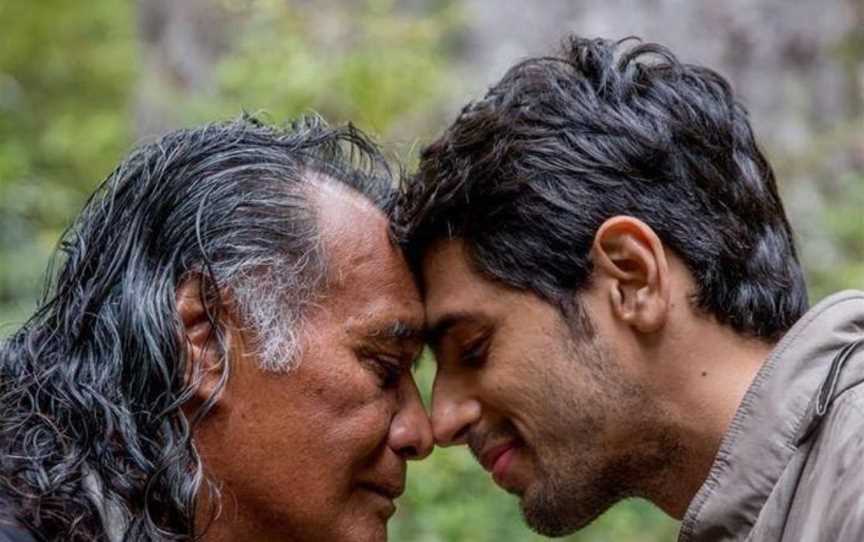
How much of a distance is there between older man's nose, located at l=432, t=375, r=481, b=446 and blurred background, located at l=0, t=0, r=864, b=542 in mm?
1841

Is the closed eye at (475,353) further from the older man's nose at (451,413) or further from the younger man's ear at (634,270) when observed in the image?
the younger man's ear at (634,270)

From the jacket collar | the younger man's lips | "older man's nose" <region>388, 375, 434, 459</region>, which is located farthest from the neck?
"older man's nose" <region>388, 375, 434, 459</region>

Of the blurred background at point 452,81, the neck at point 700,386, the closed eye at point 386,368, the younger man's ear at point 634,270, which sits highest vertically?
the younger man's ear at point 634,270

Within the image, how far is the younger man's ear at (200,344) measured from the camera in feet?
9.40

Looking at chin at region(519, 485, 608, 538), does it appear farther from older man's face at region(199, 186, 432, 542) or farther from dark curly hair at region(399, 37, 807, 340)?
dark curly hair at region(399, 37, 807, 340)

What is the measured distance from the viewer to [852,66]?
688 centimetres

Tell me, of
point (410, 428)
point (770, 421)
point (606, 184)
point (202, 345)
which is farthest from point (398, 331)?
point (770, 421)

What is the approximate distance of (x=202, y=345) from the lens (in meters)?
2.89

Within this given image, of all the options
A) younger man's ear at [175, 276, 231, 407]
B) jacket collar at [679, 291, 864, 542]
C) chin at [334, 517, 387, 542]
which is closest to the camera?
jacket collar at [679, 291, 864, 542]

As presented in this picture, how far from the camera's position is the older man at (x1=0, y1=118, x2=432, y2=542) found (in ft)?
9.04

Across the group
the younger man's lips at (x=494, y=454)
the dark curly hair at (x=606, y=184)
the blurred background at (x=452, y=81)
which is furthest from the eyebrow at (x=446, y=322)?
the blurred background at (x=452, y=81)

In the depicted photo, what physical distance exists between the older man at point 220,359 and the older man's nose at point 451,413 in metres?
0.03

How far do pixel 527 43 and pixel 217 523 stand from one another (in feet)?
14.5

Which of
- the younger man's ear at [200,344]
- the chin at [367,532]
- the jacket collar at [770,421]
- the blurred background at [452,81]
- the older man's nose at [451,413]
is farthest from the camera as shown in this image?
the blurred background at [452,81]
